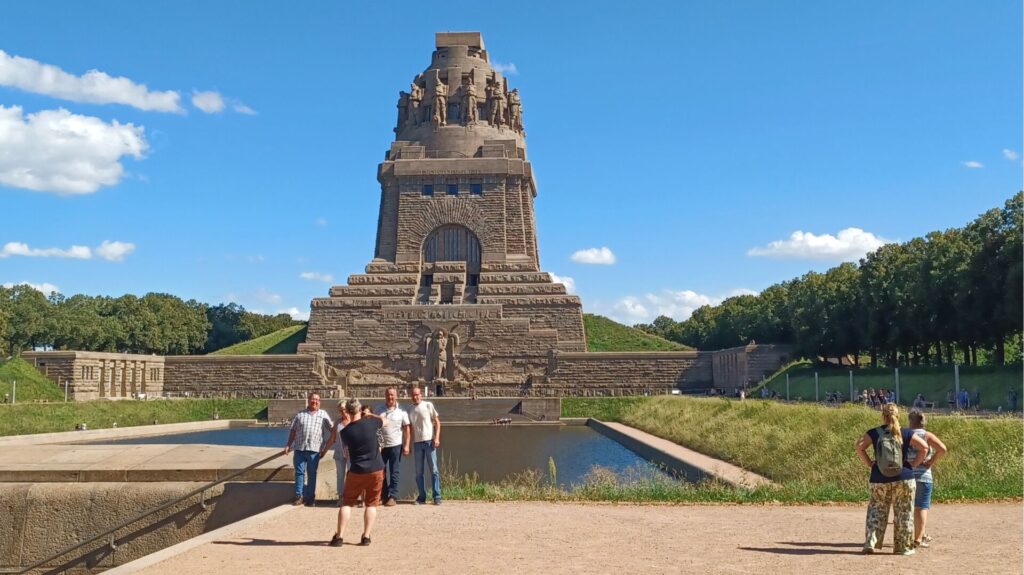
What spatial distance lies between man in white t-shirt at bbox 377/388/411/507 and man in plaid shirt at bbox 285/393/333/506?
0.67 metres

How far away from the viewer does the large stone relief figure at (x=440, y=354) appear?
47750 mm

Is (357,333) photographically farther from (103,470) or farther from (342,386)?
(103,470)

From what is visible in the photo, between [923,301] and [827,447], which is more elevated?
[923,301]

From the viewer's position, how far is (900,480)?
815 centimetres

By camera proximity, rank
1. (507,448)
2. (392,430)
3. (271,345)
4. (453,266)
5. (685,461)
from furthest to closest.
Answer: (271,345)
(453,266)
(507,448)
(685,461)
(392,430)

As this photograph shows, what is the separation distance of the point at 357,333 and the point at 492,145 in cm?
1569

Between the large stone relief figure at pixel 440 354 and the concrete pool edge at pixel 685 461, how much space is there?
61.6ft

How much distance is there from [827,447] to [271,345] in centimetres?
4635

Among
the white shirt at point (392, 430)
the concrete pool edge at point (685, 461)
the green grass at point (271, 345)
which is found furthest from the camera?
the green grass at point (271, 345)

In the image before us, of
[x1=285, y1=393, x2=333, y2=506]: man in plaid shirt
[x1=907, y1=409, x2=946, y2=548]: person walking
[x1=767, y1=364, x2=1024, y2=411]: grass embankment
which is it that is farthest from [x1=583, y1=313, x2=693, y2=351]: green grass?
[x1=907, y1=409, x2=946, y2=548]: person walking

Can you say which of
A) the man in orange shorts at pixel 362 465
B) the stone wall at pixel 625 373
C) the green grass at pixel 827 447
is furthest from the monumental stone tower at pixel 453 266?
the man in orange shorts at pixel 362 465

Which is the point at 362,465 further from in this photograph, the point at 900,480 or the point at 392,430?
the point at 900,480

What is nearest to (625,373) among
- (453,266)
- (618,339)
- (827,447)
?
(618,339)

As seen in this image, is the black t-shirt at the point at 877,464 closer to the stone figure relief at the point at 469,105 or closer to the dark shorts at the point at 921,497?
the dark shorts at the point at 921,497
